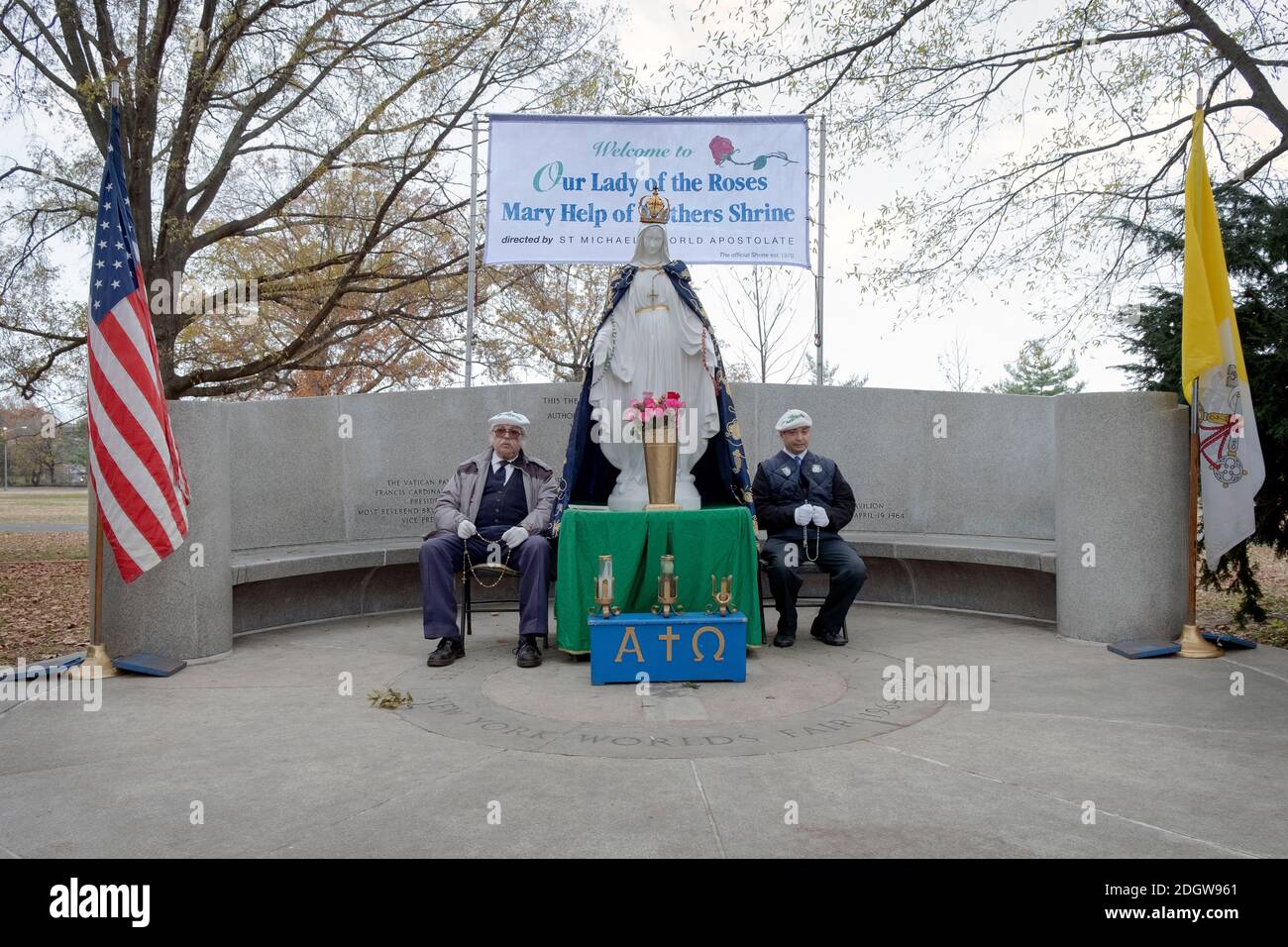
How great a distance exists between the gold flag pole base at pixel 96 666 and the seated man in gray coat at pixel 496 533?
1.78 m

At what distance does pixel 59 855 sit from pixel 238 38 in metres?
9.12

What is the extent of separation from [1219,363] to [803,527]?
8.90 ft

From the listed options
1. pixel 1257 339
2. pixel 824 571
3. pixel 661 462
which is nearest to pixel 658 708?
pixel 661 462

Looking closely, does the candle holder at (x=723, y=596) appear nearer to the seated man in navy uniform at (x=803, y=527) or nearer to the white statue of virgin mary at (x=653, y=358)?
the seated man in navy uniform at (x=803, y=527)

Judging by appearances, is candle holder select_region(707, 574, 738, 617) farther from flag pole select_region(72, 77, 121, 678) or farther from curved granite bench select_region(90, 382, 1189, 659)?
flag pole select_region(72, 77, 121, 678)

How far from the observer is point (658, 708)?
179 inches

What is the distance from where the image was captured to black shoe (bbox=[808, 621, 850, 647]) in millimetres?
6188

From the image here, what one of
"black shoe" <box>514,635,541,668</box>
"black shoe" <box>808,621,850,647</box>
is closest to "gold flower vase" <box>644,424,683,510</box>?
"black shoe" <box>514,635,541,668</box>

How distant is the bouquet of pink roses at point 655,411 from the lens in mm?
5781

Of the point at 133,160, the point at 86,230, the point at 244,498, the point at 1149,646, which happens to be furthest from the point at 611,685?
the point at 86,230

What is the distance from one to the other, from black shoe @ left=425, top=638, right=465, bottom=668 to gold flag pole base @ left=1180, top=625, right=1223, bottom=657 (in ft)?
14.6

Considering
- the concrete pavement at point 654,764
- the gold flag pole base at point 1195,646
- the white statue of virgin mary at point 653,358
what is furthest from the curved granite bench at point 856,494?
the white statue of virgin mary at point 653,358

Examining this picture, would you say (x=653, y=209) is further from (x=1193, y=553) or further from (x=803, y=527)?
(x=1193, y=553)

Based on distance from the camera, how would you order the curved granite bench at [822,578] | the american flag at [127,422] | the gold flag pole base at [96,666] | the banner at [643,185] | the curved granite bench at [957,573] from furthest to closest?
the banner at [643,185] < the curved granite bench at [957,573] < the curved granite bench at [822,578] < the gold flag pole base at [96,666] < the american flag at [127,422]
